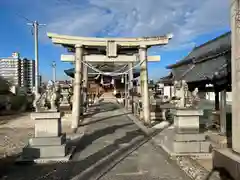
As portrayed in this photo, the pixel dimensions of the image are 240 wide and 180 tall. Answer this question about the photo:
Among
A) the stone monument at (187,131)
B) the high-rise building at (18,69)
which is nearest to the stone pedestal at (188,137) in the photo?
the stone monument at (187,131)

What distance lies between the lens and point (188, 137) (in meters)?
8.48

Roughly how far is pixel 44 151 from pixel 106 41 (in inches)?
322

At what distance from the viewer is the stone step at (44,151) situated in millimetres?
8078

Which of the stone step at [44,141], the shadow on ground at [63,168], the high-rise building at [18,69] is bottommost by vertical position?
the shadow on ground at [63,168]

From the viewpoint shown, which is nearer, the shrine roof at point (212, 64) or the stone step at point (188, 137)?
the stone step at point (188, 137)

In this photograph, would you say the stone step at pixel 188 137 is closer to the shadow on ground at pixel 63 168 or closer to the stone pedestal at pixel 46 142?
the shadow on ground at pixel 63 168

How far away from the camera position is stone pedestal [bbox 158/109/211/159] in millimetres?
8391

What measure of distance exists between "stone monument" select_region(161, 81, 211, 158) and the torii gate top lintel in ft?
21.8

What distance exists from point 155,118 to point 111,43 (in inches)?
254

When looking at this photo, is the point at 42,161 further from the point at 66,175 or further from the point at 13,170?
the point at 66,175

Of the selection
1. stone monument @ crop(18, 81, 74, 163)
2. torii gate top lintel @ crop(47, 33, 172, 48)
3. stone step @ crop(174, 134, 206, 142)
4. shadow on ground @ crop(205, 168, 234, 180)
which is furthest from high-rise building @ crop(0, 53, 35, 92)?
shadow on ground @ crop(205, 168, 234, 180)

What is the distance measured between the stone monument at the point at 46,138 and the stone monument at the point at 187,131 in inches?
135

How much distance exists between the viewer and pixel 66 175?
6.53 meters

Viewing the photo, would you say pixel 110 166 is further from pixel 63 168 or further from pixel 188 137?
pixel 188 137
